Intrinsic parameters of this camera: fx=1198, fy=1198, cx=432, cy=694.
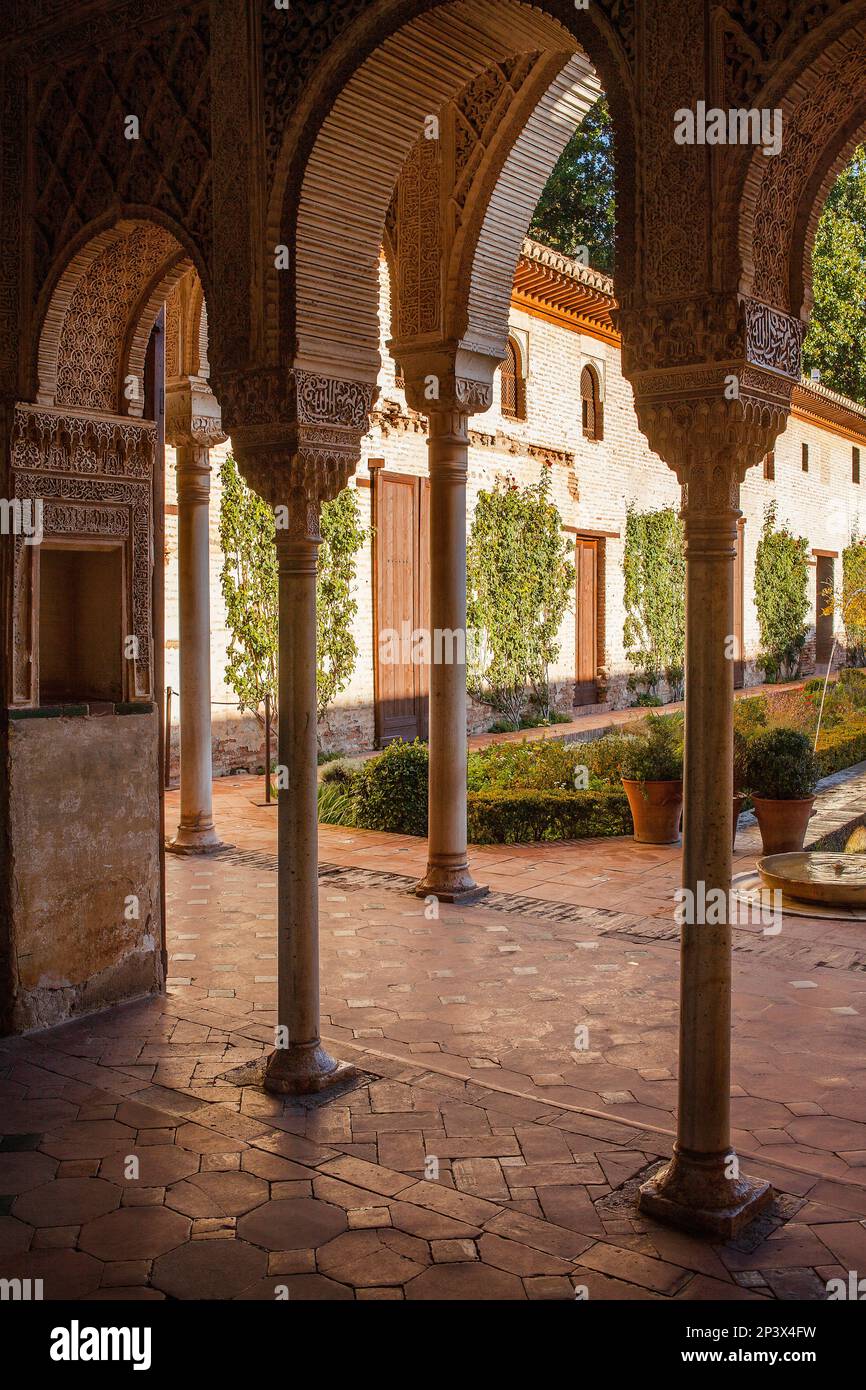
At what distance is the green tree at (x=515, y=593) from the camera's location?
16375 millimetres

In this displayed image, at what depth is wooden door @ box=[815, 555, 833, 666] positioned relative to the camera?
29547 millimetres

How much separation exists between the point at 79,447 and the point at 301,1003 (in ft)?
9.20

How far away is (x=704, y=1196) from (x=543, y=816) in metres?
6.23

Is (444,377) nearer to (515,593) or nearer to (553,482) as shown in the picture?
(515,593)

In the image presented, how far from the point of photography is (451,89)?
15.8ft

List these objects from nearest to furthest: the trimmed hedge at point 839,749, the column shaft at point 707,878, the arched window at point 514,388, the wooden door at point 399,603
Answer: the column shaft at point 707,878
the trimmed hedge at point 839,749
the wooden door at point 399,603
the arched window at point 514,388

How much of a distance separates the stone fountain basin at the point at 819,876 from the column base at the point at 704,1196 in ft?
12.9

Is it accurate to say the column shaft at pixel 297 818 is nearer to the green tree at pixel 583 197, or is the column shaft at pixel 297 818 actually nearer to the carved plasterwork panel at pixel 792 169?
the carved plasterwork panel at pixel 792 169

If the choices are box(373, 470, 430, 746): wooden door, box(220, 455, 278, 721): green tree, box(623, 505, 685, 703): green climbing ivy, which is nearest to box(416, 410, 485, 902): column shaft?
box(220, 455, 278, 721): green tree

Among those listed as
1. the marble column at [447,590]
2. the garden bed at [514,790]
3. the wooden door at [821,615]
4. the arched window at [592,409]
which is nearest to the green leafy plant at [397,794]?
the garden bed at [514,790]

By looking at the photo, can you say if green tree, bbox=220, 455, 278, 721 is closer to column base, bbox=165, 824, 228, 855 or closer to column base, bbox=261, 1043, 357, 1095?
column base, bbox=165, 824, 228, 855
